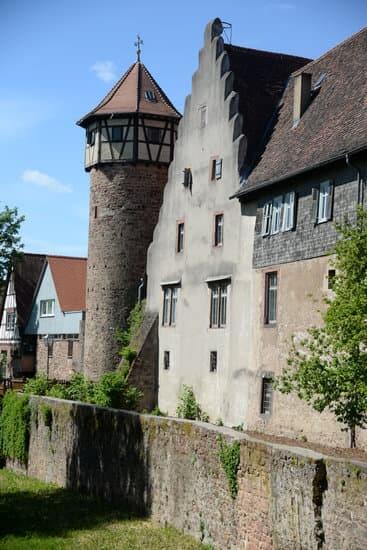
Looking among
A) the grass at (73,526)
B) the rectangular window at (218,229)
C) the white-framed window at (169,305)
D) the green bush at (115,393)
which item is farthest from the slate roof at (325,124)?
the grass at (73,526)

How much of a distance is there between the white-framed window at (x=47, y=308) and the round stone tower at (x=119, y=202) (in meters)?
17.6

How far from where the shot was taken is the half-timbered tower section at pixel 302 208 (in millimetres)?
24062

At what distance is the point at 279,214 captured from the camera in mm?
27000

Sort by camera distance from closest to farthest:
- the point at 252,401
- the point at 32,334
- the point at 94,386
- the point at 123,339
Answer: the point at 252,401
the point at 94,386
the point at 123,339
the point at 32,334

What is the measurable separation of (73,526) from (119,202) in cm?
2282

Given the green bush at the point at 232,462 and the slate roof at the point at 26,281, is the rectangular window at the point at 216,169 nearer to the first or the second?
the green bush at the point at 232,462

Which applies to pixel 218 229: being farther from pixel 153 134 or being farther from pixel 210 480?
pixel 210 480

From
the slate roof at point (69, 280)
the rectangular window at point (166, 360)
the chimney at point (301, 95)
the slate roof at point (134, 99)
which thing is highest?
the slate roof at point (134, 99)

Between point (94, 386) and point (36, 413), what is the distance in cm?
655

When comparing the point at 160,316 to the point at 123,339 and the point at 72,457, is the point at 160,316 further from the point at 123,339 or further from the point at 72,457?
the point at 72,457

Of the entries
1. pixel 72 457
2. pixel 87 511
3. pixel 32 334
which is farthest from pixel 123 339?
pixel 32 334

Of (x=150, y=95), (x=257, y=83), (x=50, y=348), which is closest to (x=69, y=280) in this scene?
(x=50, y=348)

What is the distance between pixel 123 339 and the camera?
129ft

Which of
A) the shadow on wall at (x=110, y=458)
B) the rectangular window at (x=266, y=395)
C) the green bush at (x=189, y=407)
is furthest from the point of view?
the green bush at (x=189, y=407)
